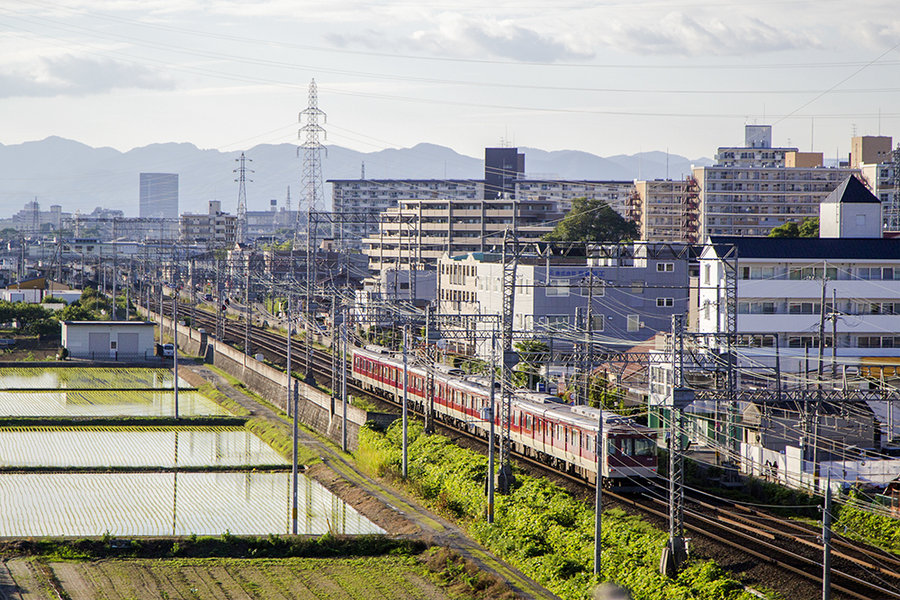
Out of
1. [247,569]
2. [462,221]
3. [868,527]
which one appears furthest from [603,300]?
[462,221]

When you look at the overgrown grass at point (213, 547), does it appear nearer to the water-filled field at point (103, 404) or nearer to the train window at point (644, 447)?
the train window at point (644, 447)

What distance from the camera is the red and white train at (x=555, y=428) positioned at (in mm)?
18797

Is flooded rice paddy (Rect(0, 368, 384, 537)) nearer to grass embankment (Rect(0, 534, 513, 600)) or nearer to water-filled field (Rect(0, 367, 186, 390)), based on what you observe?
grass embankment (Rect(0, 534, 513, 600))

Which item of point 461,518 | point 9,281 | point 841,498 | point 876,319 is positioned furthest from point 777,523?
point 9,281

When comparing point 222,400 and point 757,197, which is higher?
point 757,197

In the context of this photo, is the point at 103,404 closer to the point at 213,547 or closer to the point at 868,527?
the point at 213,547

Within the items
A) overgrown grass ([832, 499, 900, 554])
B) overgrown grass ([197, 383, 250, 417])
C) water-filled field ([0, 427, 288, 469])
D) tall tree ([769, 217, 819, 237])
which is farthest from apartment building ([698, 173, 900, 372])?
tall tree ([769, 217, 819, 237])

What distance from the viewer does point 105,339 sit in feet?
141

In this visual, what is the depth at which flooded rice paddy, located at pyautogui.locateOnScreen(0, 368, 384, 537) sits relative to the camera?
17859mm

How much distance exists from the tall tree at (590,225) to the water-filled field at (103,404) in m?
27.5

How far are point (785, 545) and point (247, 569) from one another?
7717 millimetres

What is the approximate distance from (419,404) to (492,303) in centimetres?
1229

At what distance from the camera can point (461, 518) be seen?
1816cm

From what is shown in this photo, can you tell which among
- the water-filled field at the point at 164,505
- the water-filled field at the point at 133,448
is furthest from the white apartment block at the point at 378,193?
the water-filled field at the point at 164,505
